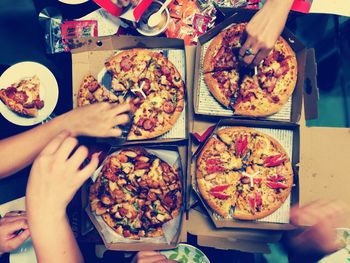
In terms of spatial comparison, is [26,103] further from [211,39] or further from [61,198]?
[211,39]

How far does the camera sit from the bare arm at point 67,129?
1237 mm

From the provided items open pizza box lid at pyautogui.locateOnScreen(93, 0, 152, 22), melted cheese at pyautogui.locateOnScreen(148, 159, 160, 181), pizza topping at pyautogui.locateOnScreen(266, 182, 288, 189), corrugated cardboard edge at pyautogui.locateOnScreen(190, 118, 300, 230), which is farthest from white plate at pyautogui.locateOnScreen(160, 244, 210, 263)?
open pizza box lid at pyautogui.locateOnScreen(93, 0, 152, 22)

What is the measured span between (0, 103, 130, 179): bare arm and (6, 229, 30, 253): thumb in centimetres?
29

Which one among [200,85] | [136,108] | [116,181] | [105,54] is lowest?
[116,181]

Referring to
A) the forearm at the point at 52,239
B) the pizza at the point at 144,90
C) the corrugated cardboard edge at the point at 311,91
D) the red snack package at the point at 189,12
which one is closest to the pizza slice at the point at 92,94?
the pizza at the point at 144,90

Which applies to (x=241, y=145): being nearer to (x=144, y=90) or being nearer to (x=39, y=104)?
(x=144, y=90)

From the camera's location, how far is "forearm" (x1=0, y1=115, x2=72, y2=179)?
1258mm

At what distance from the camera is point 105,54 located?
5.20 ft

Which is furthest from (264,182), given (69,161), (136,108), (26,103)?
(26,103)

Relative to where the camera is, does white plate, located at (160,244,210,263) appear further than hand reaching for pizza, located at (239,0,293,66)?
Yes

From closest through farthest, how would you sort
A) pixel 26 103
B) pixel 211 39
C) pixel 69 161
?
pixel 69 161 → pixel 26 103 → pixel 211 39

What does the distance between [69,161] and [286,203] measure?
37.3 inches

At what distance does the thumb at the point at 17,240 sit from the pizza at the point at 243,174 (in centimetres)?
73

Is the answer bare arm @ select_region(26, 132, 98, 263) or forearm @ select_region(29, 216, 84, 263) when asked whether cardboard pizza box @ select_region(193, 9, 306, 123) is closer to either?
bare arm @ select_region(26, 132, 98, 263)
